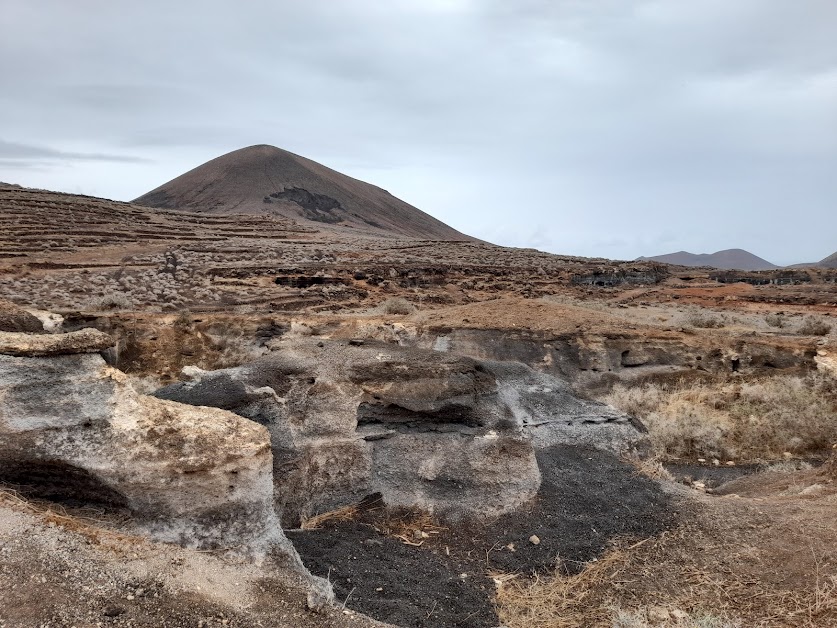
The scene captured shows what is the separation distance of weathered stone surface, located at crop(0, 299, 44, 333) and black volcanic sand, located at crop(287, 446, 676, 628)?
373cm

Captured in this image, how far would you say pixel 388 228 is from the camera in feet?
Answer: 242

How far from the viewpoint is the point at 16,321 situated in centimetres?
643

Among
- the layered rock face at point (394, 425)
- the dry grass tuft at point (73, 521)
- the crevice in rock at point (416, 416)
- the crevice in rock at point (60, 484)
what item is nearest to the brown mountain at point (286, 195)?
the layered rock face at point (394, 425)

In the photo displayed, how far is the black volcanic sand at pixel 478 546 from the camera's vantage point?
5395 millimetres

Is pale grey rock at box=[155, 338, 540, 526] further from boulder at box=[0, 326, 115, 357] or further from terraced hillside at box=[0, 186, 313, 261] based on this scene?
terraced hillside at box=[0, 186, 313, 261]

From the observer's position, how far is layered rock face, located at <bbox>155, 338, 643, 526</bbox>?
271 inches

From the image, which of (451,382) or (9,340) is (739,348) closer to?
(451,382)

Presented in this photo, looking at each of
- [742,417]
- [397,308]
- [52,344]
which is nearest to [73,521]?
[52,344]

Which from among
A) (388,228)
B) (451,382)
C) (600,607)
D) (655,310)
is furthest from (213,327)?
(388,228)

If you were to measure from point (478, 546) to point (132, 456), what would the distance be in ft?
12.7

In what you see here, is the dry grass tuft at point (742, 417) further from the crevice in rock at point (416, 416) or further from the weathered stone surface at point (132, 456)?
the weathered stone surface at point (132, 456)

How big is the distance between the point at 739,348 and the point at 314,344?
1046 cm

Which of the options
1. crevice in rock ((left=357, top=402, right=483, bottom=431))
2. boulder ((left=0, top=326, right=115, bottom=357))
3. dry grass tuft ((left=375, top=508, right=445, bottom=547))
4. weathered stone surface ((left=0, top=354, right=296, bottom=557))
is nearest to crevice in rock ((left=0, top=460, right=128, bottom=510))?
weathered stone surface ((left=0, top=354, right=296, bottom=557))

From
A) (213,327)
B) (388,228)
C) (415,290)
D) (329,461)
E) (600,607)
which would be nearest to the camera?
(600,607)
